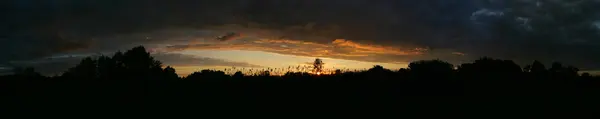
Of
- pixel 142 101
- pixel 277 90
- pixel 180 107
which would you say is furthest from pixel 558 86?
pixel 142 101

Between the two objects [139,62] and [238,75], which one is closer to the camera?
[238,75]

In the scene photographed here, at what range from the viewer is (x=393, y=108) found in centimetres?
2492

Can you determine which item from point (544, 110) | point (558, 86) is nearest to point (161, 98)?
point (544, 110)

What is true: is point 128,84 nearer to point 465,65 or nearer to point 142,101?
point 142,101

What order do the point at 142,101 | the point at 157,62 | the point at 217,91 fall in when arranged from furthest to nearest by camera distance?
1. the point at 157,62
2. the point at 217,91
3. the point at 142,101

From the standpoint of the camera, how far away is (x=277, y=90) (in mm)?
29359

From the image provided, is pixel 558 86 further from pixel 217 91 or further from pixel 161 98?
pixel 161 98

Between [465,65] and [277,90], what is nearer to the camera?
[277,90]

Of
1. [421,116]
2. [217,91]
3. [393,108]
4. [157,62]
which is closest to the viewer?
[421,116]

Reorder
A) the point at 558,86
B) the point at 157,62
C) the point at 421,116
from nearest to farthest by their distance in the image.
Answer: the point at 421,116 → the point at 558,86 → the point at 157,62

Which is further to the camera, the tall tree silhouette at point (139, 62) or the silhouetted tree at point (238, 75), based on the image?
the tall tree silhouette at point (139, 62)

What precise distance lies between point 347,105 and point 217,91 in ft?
26.8

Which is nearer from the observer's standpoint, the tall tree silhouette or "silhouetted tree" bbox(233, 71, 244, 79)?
"silhouetted tree" bbox(233, 71, 244, 79)

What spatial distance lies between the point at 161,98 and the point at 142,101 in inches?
39.8
